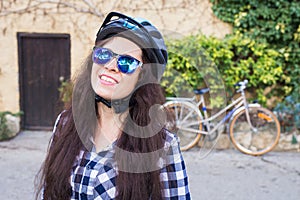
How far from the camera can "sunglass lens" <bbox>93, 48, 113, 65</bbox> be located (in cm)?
144

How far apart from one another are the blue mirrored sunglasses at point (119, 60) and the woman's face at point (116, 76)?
0.01 m

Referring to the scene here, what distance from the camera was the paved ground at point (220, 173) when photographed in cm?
402

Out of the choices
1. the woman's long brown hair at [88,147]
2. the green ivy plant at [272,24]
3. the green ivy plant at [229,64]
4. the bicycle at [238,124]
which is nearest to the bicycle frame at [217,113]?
the bicycle at [238,124]

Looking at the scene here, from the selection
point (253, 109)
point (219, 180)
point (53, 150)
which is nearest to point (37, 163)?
point (219, 180)

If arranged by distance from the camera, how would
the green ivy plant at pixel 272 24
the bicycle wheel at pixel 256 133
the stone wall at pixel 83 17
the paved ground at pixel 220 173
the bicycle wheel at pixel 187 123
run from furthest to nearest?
the stone wall at pixel 83 17 → the green ivy plant at pixel 272 24 → the bicycle wheel at pixel 256 133 → the bicycle wheel at pixel 187 123 → the paved ground at pixel 220 173

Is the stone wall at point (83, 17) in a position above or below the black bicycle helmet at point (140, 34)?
above

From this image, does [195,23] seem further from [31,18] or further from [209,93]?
[31,18]

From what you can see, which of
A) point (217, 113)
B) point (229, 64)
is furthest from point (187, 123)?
point (229, 64)

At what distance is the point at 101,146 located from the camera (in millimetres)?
1553

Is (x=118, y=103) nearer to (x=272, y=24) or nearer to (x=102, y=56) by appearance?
(x=102, y=56)

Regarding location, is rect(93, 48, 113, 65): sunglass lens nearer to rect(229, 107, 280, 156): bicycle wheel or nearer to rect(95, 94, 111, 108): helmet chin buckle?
rect(95, 94, 111, 108): helmet chin buckle

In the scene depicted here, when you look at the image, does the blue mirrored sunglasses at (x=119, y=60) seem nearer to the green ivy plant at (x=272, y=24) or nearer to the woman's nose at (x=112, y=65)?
the woman's nose at (x=112, y=65)

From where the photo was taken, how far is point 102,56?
1.45 metres

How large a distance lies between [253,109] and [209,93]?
65 cm
